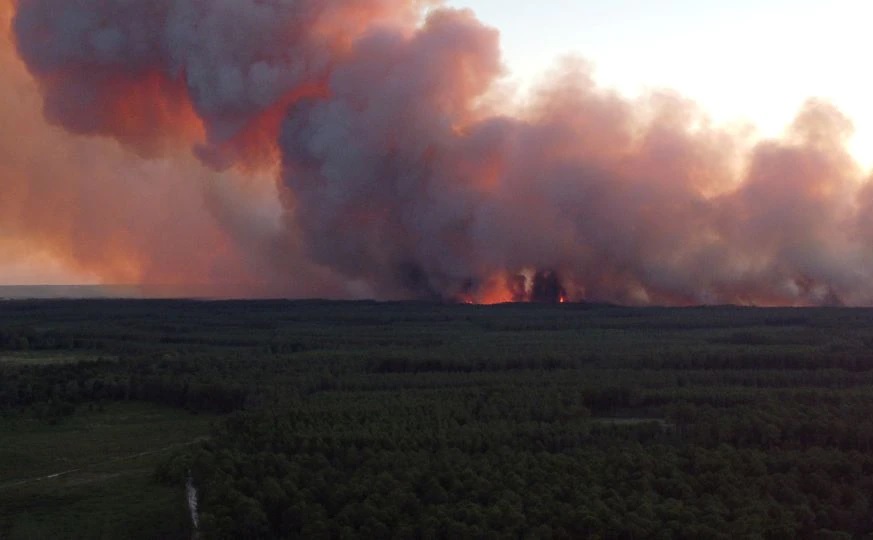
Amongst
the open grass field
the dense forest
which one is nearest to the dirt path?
the open grass field

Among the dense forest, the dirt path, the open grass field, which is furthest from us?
the dirt path

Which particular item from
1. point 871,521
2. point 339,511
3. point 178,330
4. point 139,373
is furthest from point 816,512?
point 178,330

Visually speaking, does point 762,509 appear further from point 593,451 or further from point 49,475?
point 49,475

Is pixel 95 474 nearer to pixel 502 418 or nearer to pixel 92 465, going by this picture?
pixel 92 465

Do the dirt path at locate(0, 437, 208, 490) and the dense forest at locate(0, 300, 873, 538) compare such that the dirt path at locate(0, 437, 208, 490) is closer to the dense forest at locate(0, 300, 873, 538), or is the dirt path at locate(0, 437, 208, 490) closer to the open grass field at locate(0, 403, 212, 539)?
the open grass field at locate(0, 403, 212, 539)

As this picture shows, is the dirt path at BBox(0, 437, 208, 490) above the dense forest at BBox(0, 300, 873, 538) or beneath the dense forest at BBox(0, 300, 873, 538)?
beneath

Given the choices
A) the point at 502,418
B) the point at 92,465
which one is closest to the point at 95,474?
the point at 92,465

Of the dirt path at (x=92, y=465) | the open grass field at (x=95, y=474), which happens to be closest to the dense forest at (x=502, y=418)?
the open grass field at (x=95, y=474)

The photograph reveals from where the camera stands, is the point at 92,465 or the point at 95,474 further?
the point at 92,465
